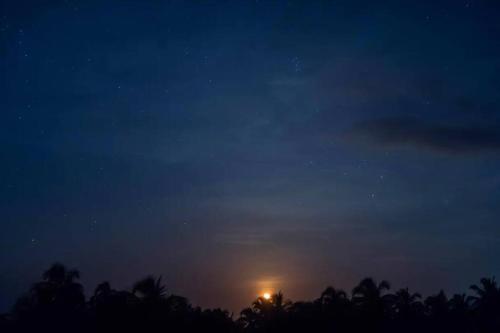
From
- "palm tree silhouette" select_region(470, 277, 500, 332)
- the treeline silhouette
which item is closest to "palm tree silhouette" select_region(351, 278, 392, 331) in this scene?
the treeline silhouette

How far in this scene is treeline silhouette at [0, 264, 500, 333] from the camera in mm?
40219

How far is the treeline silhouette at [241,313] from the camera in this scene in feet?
132

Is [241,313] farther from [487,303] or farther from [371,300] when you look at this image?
[487,303]

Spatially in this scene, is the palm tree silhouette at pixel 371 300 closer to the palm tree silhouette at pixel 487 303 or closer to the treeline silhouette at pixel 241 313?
the treeline silhouette at pixel 241 313

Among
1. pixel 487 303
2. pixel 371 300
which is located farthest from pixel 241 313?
pixel 487 303

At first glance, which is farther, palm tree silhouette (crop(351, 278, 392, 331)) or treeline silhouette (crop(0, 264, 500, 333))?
palm tree silhouette (crop(351, 278, 392, 331))

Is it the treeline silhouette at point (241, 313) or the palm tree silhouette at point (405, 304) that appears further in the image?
the palm tree silhouette at point (405, 304)

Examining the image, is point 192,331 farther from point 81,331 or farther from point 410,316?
point 410,316

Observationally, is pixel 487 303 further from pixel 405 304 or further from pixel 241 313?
pixel 241 313

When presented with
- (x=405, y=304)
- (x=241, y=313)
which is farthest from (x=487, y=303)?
(x=241, y=313)

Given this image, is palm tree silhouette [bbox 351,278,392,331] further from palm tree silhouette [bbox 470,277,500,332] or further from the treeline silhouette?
palm tree silhouette [bbox 470,277,500,332]

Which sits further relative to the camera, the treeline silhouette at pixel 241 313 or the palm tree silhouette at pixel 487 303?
the palm tree silhouette at pixel 487 303

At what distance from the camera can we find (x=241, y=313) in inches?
2386

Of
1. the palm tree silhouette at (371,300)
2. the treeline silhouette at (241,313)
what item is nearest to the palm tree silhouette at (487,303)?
the treeline silhouette at (241,313)
